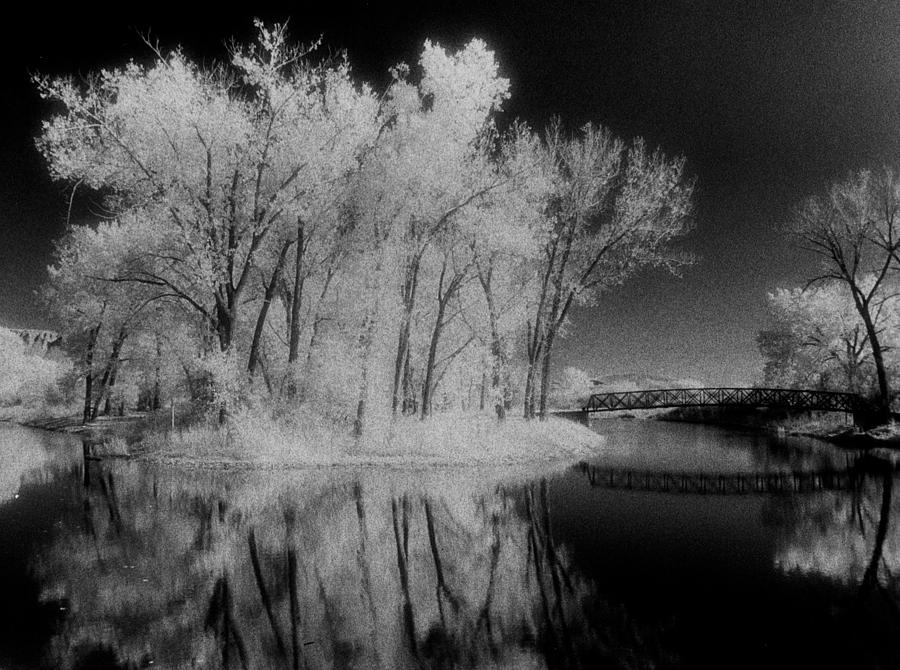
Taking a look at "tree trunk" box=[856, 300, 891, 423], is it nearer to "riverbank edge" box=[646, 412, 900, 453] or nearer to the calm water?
"riverbank edge" box=[646, 412, 900, 453]

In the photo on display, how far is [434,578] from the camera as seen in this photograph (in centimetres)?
776

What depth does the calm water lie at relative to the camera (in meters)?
5.59

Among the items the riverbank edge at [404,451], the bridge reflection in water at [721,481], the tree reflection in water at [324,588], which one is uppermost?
the riverbank edge at [404,451]

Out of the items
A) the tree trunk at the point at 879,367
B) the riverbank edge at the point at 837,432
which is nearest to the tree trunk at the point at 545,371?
the riverbank edge at the point at 837,432

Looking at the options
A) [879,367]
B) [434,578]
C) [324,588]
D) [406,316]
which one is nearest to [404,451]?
[406,316]

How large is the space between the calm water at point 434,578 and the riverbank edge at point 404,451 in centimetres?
365

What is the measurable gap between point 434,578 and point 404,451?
1300 centimetres

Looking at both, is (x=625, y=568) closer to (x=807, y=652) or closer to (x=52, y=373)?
(x=807, y=652)

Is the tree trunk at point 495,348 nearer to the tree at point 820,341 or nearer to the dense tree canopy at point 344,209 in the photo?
the dense tree canopy at point 344,209

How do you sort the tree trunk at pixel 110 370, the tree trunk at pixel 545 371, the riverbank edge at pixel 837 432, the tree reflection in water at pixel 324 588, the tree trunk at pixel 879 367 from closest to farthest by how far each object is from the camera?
1. the tree reflection in water at pixel 324 588
2. the tree trunk at pixel 545 371
3. the riverbank edge at pixel 837 432
4. the tree trunk at pixel 879 367
5. the tree trunk at pixel 110 370

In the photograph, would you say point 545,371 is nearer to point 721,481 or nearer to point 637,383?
point 721,481

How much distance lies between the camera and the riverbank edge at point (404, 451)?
1856 cm

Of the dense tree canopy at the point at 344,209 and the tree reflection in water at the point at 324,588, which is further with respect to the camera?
the dense tree canopy at the point at 344,209

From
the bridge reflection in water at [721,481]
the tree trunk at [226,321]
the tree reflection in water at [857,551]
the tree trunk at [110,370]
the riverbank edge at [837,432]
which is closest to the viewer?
the tree reflection in water at [857,551]
